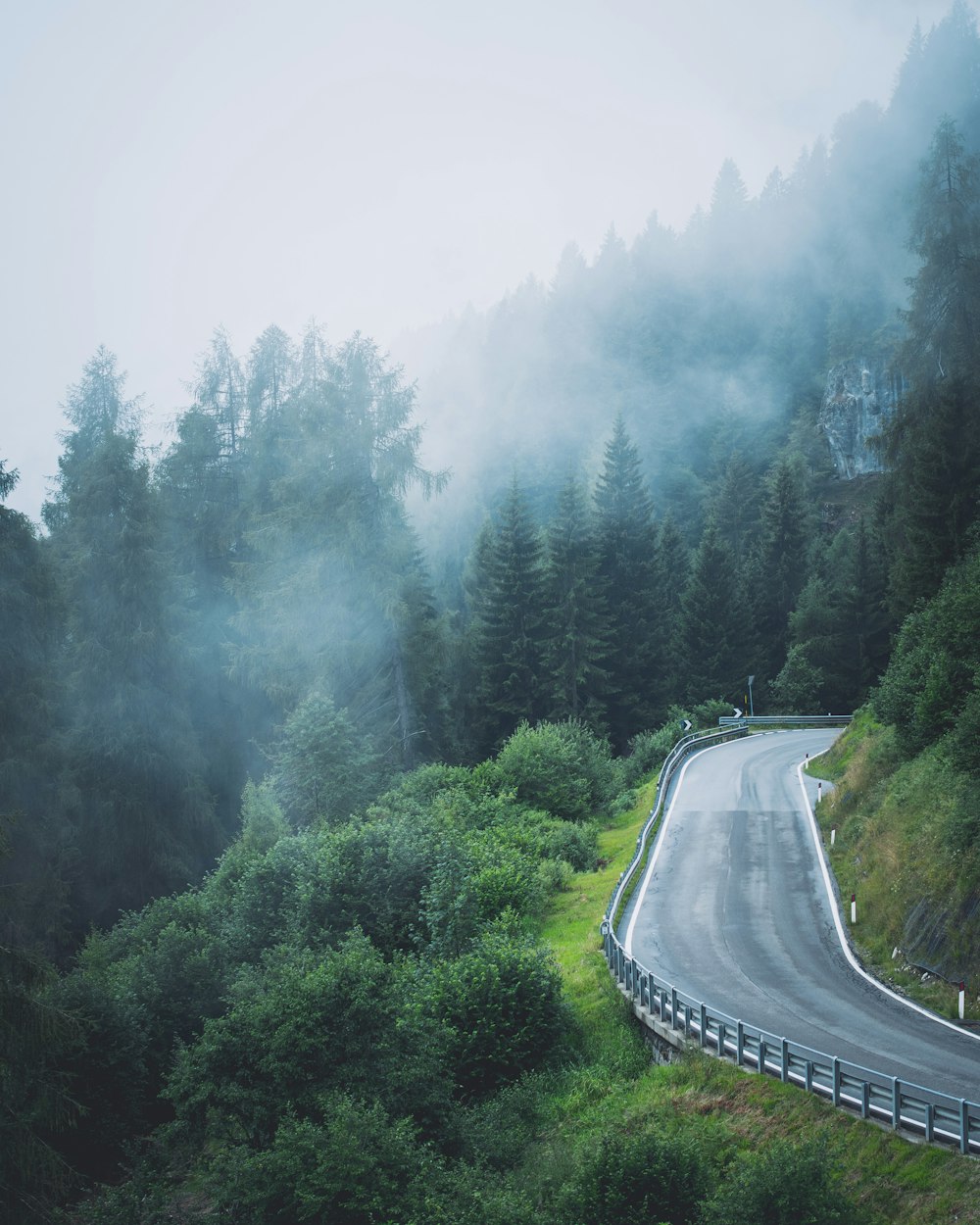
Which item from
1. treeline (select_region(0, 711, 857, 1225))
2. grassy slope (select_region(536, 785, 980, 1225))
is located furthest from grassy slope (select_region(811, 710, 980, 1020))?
treeline (select_region(0, 711, 857, 1225))

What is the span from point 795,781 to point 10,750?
28.7 metres

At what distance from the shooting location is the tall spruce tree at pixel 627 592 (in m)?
57.9

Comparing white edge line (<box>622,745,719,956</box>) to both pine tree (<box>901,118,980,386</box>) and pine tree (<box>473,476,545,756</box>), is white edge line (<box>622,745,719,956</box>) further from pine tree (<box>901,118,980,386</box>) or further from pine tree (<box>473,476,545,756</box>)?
pine tree (<box>901,118,980,386</box>)

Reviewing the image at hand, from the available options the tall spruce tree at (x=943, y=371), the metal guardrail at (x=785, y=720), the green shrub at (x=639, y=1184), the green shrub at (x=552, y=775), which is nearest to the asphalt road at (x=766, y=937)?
the green shrub at (x=639, y=1184)

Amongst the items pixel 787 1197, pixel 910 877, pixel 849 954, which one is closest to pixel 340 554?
pixel 849 954

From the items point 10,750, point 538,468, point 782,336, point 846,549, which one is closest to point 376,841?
point 10,750

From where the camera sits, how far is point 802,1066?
14.7 meters

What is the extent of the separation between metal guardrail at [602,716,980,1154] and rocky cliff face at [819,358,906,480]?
292 ft

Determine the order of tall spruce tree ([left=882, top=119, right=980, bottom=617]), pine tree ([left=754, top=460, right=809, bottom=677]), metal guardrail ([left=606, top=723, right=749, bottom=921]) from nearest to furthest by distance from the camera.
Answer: metal guardrail ([left=606, top=723, right=749, bottom=921]) < tall spruce tree ([left=882, top=119, right=980, bottom=617]) < pine tree ([left=754, top=460, right=809, bottom=677])

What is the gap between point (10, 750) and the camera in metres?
27.6

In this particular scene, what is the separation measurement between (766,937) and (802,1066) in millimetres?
7316

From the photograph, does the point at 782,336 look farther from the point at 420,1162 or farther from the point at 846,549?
the point at 420,1162

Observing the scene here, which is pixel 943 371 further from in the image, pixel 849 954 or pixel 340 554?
pixel 340 554

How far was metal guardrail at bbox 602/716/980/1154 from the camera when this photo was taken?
40.5 ft
